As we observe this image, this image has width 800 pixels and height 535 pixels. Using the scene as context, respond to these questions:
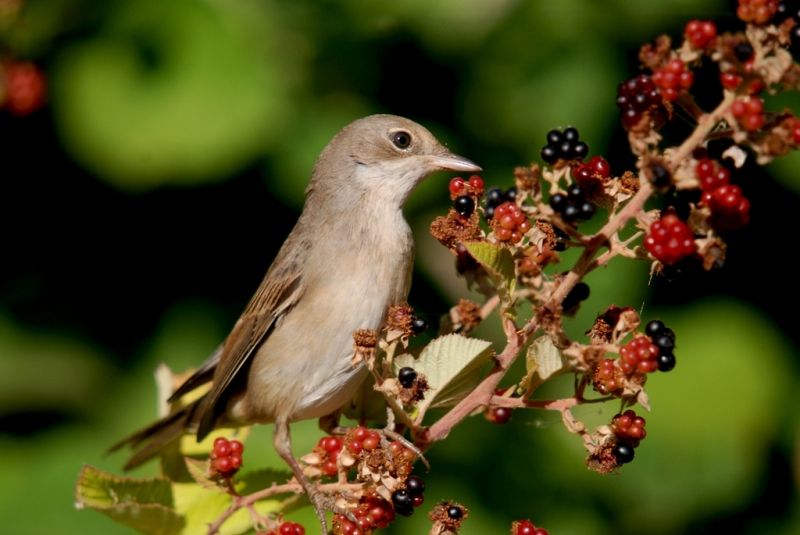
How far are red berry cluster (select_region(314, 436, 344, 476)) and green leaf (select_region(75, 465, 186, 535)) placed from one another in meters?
0.43

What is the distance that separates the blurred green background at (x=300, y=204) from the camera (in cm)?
445

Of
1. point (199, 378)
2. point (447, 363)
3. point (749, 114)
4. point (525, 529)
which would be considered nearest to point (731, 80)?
point (749, 114)

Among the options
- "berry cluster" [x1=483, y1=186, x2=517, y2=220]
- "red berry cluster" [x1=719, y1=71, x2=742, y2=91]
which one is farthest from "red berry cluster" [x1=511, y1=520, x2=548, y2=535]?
"red berry cluster" [x1=719, y1=71, x2=742, y2=91]

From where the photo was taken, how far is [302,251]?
3768mm

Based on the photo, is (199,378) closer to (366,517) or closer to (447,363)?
(366,517)

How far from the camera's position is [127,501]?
2.76 metres

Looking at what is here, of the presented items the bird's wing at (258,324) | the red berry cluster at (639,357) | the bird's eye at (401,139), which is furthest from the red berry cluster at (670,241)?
the bird's eye at (401,139)

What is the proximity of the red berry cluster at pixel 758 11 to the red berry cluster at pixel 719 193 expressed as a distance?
0.91 ft

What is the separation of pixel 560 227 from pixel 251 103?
269 centimetres

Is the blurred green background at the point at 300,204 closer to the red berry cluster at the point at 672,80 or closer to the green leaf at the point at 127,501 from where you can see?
the green leaf at the point at 127,501

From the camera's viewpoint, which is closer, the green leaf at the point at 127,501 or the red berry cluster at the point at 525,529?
the red berry cluster at the point at 525,529

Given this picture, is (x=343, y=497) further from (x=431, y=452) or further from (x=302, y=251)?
(x=431, y=452)

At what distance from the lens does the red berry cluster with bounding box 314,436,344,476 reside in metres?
2.75

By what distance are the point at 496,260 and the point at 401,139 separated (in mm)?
1746
